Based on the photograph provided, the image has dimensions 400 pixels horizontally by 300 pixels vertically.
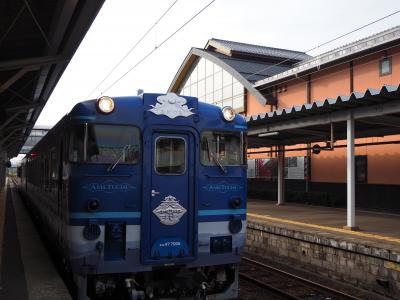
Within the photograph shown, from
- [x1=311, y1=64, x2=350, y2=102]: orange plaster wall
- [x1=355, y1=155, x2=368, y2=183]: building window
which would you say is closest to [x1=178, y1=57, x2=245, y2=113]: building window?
[x1=311, y1=64, x2=350, y2=102]: orange plaster wall

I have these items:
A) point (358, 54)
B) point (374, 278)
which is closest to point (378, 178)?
point (358, 54)

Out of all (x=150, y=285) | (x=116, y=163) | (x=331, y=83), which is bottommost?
(x=150, y=285)

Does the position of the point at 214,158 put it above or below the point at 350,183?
above

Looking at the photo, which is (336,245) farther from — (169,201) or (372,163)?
(372,163)

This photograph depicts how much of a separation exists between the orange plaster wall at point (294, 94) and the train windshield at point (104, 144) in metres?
16.5

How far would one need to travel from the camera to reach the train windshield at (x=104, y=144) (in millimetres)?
5527

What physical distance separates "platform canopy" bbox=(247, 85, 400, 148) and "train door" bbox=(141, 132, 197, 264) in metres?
5.43

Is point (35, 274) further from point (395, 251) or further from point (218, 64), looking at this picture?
point (218, 64)

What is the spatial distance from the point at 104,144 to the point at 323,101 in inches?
281

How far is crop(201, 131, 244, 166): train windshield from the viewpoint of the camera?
612 cm

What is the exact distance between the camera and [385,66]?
16.6m

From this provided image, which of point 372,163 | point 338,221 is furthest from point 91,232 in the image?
point 372,163

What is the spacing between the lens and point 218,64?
98.3 ft

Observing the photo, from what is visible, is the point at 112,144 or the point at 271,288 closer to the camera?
the point at 112,144
